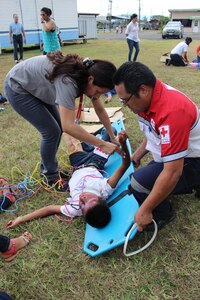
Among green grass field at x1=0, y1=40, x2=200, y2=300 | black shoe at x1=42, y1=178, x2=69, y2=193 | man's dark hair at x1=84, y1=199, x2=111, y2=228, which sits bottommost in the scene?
green grass field at x1=0, y1=40, x2=200, y2=300

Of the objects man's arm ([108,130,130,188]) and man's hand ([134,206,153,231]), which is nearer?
man's hand ([134,206,153,231])

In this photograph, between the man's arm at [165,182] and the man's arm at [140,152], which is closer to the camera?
the man's arm at [165,182]

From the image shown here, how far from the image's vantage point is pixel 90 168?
9.41 ft

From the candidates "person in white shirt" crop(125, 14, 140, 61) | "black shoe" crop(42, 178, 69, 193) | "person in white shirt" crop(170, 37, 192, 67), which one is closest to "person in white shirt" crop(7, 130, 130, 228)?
"black shoe" crop(42, 178, 69, 193)

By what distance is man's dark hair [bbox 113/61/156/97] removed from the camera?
1.61 m

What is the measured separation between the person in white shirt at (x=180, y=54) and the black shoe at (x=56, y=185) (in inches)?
337

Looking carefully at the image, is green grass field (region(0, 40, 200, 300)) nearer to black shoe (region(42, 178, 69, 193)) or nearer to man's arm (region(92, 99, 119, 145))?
black shoe (region(42, 178, 69, 193))

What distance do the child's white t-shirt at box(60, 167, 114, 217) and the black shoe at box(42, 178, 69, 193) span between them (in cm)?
25

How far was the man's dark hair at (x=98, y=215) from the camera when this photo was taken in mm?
2189

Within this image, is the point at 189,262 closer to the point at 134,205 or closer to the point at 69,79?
the point at 134,205

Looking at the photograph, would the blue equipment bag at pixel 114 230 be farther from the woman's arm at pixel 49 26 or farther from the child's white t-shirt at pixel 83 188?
the woman's arm at pixel 49 26

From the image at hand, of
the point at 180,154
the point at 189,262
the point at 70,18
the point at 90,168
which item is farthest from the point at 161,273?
the point at 70,18

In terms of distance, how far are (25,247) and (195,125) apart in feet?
5.34

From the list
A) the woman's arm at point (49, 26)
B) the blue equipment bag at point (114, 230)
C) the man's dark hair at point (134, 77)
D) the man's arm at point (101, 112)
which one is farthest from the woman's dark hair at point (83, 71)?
the woman's arm at point (49, 26)
